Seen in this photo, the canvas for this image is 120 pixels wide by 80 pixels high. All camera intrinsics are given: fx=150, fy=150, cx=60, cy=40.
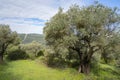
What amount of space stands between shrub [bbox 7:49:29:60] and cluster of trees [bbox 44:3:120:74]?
16450 mm

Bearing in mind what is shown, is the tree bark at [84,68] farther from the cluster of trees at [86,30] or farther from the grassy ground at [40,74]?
the grassy ground at [40,74]

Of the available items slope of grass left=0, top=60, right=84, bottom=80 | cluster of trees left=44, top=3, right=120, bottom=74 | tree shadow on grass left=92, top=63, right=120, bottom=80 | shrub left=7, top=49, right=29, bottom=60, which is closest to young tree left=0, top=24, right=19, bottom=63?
shrub left=7, top=49, right=29, bottom=60

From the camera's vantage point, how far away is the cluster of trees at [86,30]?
63.1ft

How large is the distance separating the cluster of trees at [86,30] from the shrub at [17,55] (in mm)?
16450

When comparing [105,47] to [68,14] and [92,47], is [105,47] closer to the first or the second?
[92,47]

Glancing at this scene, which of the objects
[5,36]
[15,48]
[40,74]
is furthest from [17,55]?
[40,74]

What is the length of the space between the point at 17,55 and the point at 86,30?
21385 millimetres

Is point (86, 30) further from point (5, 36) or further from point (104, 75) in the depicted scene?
point (5, 36)

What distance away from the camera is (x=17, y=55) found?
116 feet

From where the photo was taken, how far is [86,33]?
63.5 ft

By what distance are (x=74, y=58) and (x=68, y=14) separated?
8.50 metres

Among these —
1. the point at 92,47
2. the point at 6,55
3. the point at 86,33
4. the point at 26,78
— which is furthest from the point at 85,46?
the point at 6,55

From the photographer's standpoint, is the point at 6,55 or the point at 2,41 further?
the point at 6,55

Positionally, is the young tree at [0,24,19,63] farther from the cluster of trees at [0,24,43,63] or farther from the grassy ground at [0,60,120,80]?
the grassy ground at [0,60,120,80]
